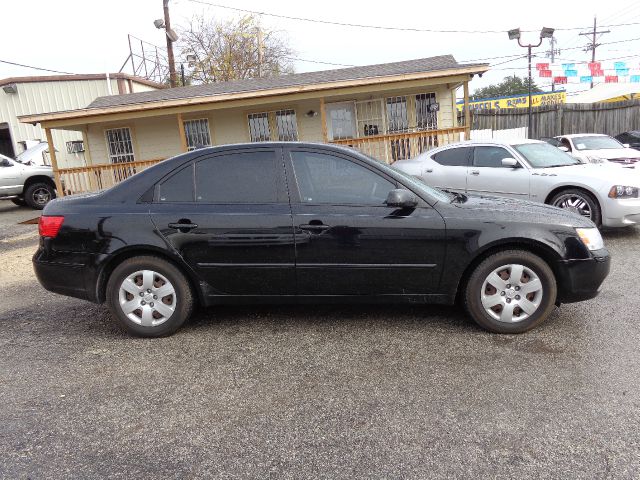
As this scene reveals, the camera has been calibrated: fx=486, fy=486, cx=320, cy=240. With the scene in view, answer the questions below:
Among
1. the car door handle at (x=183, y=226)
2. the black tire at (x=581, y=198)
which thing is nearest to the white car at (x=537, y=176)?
the black tire at (x=581, y=198)

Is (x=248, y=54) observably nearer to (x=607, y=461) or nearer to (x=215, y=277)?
(x=215, y=277)

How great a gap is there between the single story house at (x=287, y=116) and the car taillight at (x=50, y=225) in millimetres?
9000

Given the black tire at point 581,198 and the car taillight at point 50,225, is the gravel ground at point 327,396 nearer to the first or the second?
the car taillight at point 50,225

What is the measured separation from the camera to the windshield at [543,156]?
24.4 feet

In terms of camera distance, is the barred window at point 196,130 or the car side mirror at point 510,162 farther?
the barred window at point 196,130

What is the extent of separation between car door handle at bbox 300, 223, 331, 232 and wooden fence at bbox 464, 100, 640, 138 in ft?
62.0

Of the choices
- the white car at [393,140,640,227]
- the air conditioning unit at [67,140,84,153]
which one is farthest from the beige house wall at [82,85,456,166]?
the white car at [393,140,640,227]

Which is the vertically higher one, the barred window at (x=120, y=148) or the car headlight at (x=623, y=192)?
the barred window at (x=120, y=148)

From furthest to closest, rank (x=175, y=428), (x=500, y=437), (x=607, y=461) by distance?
(x=175, y=428) → (x=500, y=437) → (x=607, y=461)

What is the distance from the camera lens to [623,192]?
670 cm

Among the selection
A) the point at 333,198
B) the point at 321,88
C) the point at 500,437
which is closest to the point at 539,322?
the point at 500,437

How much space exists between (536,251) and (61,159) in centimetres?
2014

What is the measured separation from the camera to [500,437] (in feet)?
8.39

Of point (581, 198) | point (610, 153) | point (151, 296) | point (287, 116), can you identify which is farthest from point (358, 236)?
point (287, 116)
